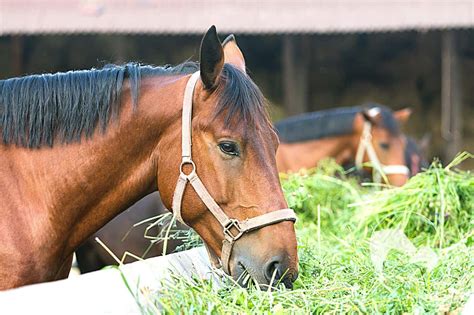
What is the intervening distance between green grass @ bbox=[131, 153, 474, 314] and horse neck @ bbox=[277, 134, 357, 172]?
2.06 metres

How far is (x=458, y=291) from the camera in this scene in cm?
257

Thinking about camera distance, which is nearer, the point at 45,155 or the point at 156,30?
the point at 45,155

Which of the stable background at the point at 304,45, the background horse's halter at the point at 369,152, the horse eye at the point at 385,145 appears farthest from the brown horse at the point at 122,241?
the stable background at the point at 304,45

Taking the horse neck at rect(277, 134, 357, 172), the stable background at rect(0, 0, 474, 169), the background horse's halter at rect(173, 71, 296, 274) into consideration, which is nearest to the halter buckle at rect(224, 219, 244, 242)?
the background horse's halter at rect(173, 71, 296, 274)

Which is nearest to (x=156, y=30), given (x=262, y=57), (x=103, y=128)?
(x=262, y=57)

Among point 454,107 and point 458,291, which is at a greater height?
point 458,291

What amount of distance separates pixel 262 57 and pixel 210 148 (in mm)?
10530

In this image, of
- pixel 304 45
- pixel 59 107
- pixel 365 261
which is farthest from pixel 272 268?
pixel 304 45

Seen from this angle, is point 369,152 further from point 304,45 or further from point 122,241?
point 304,45

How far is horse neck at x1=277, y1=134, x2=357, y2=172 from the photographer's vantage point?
7.20 meters

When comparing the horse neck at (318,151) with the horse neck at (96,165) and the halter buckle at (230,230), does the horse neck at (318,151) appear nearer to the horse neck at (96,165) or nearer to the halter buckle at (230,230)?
the horse neck at (96,165)

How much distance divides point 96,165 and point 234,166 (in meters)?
0.56

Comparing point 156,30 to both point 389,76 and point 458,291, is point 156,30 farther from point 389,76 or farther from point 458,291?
point 458,291

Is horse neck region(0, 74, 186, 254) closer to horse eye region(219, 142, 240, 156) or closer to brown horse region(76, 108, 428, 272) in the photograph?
horse eye region(219, 142, 240, 156)
